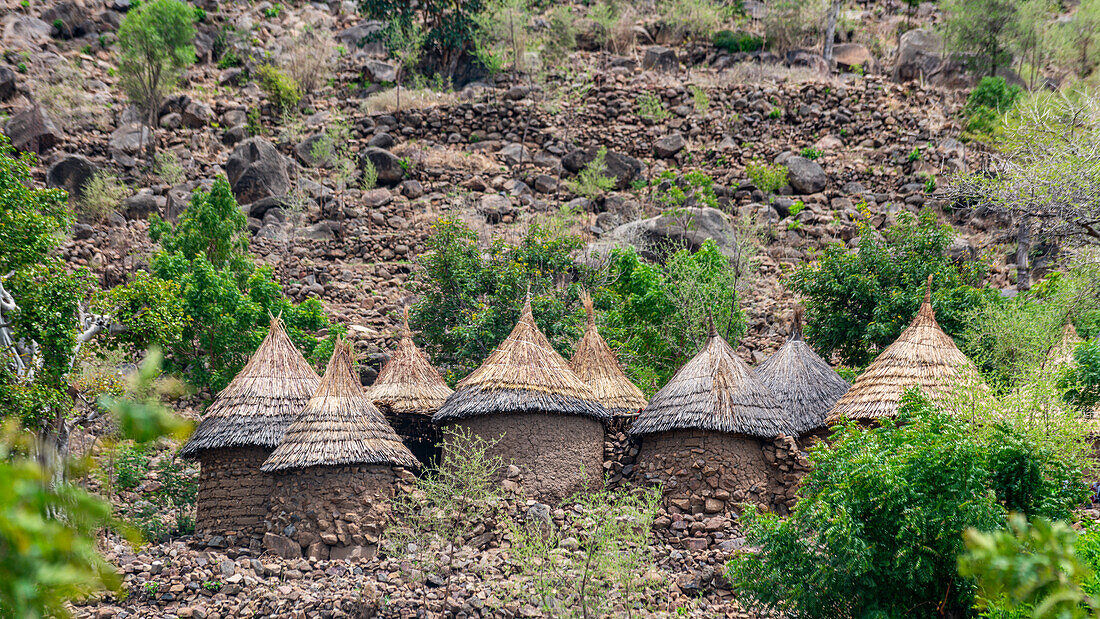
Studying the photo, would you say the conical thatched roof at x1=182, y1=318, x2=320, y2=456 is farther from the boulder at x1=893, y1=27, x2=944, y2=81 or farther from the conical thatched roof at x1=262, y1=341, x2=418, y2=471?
the boulder at x1=893, y1=27, x2=944, y2=81

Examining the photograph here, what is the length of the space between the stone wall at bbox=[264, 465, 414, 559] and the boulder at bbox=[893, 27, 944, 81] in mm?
27814

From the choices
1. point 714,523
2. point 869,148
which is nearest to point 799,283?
point 714,523

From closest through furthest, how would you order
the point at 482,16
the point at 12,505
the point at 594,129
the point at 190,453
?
the point at 12,505 < the point at 190,453 < the point at 594,129 < the point at 482,16

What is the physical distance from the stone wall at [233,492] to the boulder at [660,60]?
86.0 ft

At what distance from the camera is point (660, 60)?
1414 inches

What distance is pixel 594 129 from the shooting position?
31750mm

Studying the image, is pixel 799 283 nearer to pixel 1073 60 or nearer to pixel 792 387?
pixel 792 387

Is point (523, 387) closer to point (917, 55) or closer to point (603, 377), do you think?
point (603, 377)

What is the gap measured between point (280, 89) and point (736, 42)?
17.3 meters

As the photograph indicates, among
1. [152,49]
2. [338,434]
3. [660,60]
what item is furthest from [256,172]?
[338,434]

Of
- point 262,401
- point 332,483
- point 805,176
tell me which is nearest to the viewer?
point 332,483

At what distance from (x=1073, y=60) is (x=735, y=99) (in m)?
12.0

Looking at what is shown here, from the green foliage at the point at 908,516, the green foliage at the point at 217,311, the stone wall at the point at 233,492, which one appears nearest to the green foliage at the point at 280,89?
the green foliage at the point at 217,311

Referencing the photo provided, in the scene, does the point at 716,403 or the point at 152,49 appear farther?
the point at 152,49
